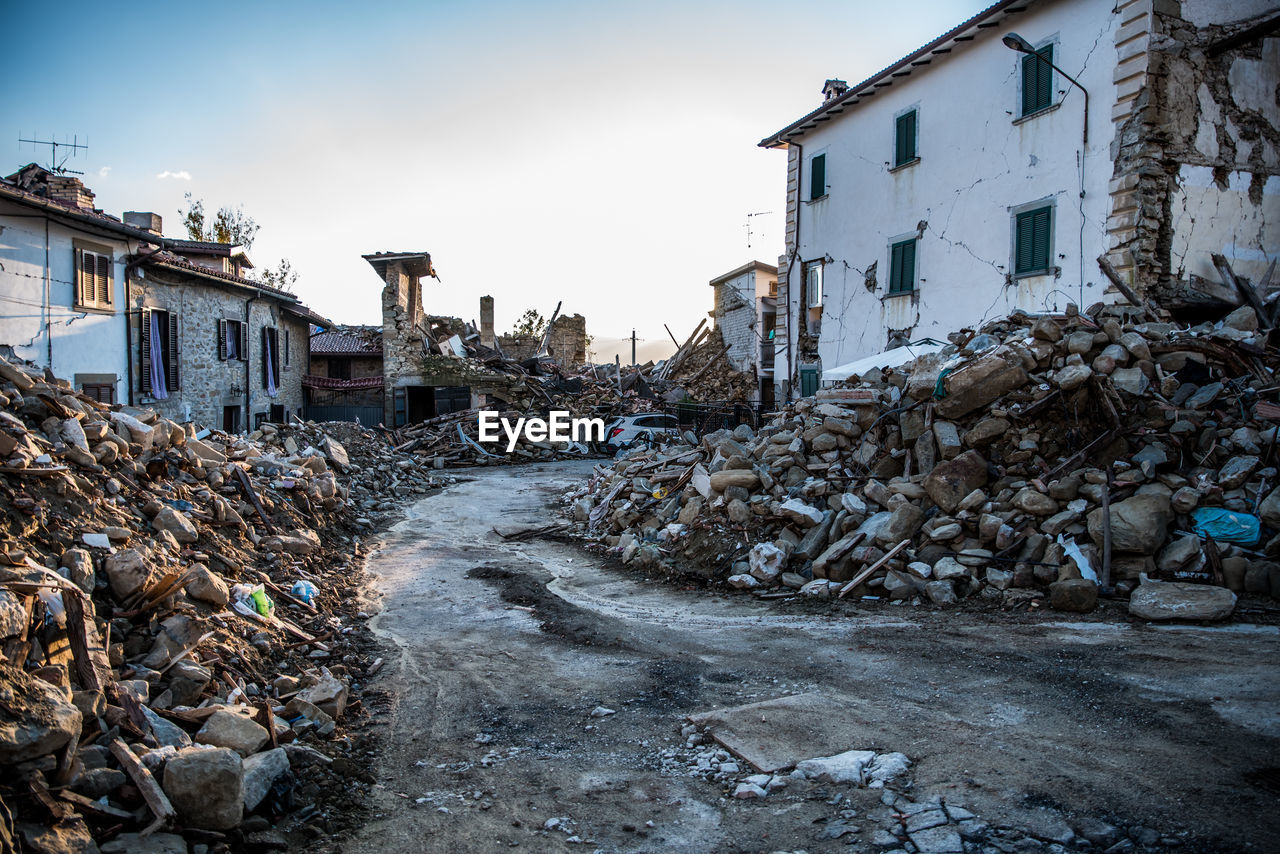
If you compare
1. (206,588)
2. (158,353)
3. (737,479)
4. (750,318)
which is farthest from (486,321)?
(206,588)

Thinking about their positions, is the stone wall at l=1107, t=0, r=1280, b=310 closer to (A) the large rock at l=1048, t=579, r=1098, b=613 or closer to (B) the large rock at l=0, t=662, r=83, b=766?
(A) the large rock at l=1048, t=579, r=1098, b=613

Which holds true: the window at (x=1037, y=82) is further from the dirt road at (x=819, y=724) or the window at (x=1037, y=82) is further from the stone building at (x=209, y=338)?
the stone building at (x=209, y=338)

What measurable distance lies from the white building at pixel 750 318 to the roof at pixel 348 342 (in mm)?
16037

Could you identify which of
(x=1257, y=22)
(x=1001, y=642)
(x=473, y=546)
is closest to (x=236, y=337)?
(x=473, y=546)

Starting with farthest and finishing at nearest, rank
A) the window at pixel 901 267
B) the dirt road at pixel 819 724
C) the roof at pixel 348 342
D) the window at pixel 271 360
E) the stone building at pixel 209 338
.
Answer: the roof at pixel 348 342 → the window at pixel 271 360 → the stone building at pixel 209 338 → the window at pixel 901 267 → the dirt road at pixel 819 724

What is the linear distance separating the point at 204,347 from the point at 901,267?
20.3 m

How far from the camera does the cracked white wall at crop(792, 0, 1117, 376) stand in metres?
13.3

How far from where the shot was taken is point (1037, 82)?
14258 millimetres

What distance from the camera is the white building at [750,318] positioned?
31859 mm

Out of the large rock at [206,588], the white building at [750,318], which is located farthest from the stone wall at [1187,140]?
the white building at [750,318]

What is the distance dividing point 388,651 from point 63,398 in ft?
14.2

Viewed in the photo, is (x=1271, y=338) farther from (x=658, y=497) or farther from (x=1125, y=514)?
(x=658, y=497)

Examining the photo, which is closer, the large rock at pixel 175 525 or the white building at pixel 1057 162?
the large rock at pixel 175 525

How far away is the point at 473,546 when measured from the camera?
12.8 metres
